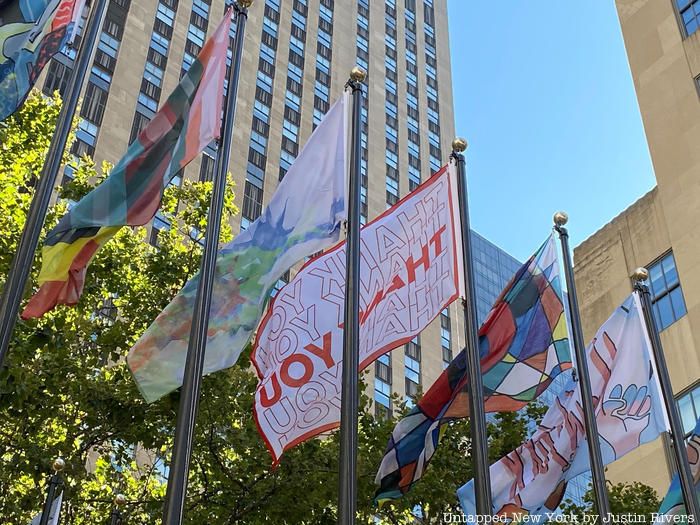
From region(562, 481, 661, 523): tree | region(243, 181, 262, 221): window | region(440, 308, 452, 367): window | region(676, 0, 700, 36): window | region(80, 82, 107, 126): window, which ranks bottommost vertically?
region(562, 481, 661, 523): tree

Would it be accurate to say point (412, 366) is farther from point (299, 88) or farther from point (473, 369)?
point (473, 369)

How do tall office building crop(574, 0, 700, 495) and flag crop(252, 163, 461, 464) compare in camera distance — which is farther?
tall office building crop(574, 0, 700, 495)

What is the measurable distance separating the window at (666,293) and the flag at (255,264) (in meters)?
18.5

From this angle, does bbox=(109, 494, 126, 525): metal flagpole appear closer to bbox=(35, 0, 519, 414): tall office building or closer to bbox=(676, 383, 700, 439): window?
bbox=(676, 383, 700, 439): window

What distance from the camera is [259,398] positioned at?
1195 centimetres

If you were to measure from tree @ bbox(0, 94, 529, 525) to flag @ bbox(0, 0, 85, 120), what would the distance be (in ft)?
21.2

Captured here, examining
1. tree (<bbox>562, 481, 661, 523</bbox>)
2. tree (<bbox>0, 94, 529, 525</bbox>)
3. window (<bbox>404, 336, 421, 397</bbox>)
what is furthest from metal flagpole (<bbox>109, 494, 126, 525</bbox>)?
window (<bbox>404, 336, 421, 397</bbox>)

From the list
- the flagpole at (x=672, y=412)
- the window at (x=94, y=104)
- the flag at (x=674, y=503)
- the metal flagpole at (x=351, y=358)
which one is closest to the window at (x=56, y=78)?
the window at (x=94, y=104)

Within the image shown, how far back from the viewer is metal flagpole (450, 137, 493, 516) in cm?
1043

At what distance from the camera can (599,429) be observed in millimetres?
14070

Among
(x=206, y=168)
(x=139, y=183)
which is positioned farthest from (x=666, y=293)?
(x=206, y=168)

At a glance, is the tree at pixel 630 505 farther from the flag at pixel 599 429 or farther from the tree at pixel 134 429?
the flag at pixel 599 429

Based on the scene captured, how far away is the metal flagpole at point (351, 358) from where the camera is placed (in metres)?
9.88

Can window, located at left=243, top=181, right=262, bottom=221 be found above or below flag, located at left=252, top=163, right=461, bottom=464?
above
